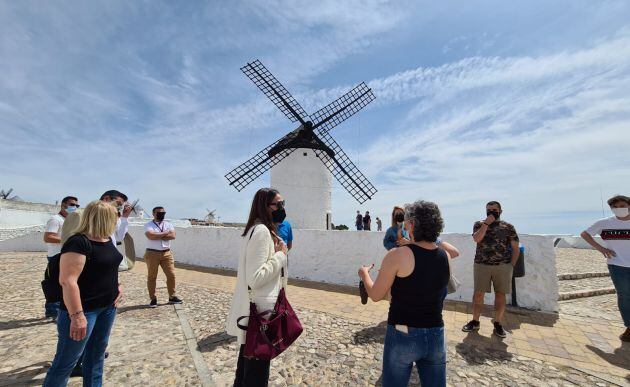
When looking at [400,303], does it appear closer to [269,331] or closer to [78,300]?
[269,331]

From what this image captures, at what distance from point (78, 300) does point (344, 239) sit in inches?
264

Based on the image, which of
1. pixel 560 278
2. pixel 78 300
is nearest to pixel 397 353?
pixel 78 300

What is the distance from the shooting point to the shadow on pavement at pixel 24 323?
4893 mm

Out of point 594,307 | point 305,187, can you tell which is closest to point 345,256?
point 594,307

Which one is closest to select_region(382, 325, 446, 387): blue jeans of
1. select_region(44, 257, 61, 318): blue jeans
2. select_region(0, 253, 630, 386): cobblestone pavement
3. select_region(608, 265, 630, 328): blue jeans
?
select_region(0, 253, 630, 386): cobblestone pavement

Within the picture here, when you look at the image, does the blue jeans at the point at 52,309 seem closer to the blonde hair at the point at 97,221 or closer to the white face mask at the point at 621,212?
the blonde hair at the point at 97,221

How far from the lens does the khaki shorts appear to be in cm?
468

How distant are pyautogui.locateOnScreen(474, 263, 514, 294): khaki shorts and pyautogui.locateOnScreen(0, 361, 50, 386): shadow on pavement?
225 inches

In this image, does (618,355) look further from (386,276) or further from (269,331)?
(269,331)

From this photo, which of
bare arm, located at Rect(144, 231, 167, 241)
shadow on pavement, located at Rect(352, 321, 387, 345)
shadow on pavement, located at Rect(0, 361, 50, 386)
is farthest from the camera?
bare arm, located at Rect(144, 231, 167, 241)

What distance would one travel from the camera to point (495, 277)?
15.5ft

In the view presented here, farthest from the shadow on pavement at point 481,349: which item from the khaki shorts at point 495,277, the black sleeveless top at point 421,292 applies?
the black sleeveless top at point 421,292

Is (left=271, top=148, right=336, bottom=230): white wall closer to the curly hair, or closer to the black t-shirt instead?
the black t-shirt

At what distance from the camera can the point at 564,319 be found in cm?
557
